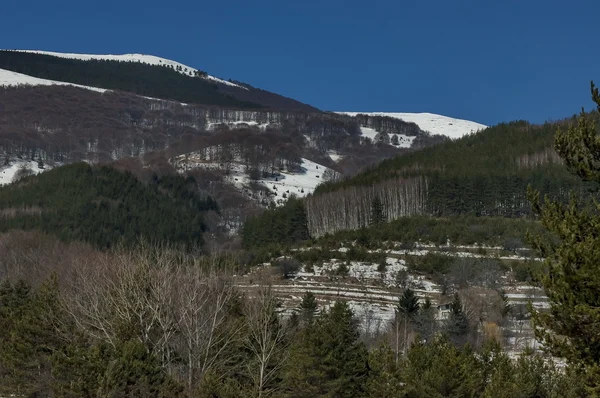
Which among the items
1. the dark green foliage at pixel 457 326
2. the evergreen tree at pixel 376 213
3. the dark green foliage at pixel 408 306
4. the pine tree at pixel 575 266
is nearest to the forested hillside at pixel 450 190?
the evergreen tree at pixel 376 213

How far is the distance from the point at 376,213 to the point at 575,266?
79124mm

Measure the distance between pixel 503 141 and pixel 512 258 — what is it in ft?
192

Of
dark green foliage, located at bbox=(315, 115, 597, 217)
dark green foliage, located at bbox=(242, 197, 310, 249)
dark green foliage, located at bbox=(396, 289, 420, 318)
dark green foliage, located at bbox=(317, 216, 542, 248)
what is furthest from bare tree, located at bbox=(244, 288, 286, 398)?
dark green foliage, located at bbox=(242, 197, 310, 249)

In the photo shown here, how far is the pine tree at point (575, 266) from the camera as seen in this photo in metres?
11.9

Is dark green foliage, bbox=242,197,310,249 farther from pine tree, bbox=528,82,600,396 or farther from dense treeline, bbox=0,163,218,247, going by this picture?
pine tree, bbox=528,82,600,396

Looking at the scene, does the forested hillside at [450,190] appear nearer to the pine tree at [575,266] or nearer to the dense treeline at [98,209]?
the dense treeline at [98,209]

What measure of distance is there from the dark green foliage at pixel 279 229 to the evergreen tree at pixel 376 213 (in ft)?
33.2

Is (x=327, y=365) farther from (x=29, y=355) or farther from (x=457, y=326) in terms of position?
(x=457, y=326)

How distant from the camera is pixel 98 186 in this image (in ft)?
398

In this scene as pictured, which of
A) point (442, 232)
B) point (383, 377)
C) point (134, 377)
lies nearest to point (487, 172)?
point (442, 232)

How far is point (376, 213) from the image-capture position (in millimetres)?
91062

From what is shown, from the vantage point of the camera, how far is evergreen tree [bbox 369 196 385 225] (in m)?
90.8

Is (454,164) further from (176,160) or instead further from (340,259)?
(176,160)

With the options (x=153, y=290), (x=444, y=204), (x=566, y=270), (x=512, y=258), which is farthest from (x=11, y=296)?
(x=444, y=204)
